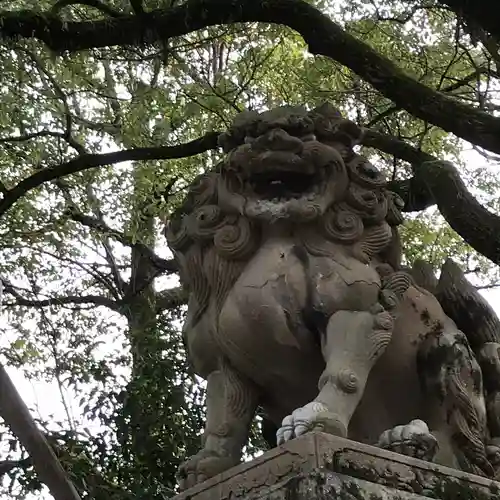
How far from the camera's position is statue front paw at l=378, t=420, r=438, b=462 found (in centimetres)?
211

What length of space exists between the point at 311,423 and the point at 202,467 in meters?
0.43

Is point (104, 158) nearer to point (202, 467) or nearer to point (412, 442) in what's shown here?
point (202, 467)

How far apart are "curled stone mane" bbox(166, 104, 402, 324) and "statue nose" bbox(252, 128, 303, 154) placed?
0.01 m

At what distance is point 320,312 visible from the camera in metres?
2.38

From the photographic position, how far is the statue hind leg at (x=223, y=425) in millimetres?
2297

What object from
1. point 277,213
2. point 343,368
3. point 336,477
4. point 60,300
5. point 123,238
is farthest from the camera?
point 60,300

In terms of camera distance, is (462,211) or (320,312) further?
(462,211)

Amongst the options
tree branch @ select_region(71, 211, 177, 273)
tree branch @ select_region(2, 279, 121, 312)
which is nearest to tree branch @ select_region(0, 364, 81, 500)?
tree branch @ select_region(71, 211, 177, 273)

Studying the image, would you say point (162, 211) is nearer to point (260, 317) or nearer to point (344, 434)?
point (260, 317)

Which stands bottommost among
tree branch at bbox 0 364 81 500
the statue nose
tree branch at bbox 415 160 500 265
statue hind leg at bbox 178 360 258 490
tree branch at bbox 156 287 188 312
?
statue hind leg at bbox 178 360 258 490

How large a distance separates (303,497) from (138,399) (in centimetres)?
355

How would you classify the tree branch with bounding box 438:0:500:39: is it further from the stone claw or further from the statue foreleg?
the stone claw

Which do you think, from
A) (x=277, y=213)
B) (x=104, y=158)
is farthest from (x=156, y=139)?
(x=277, y=213)

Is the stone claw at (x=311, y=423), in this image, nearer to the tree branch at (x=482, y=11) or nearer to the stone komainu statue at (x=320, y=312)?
the stone komainu statue at (x=320, y=312)
